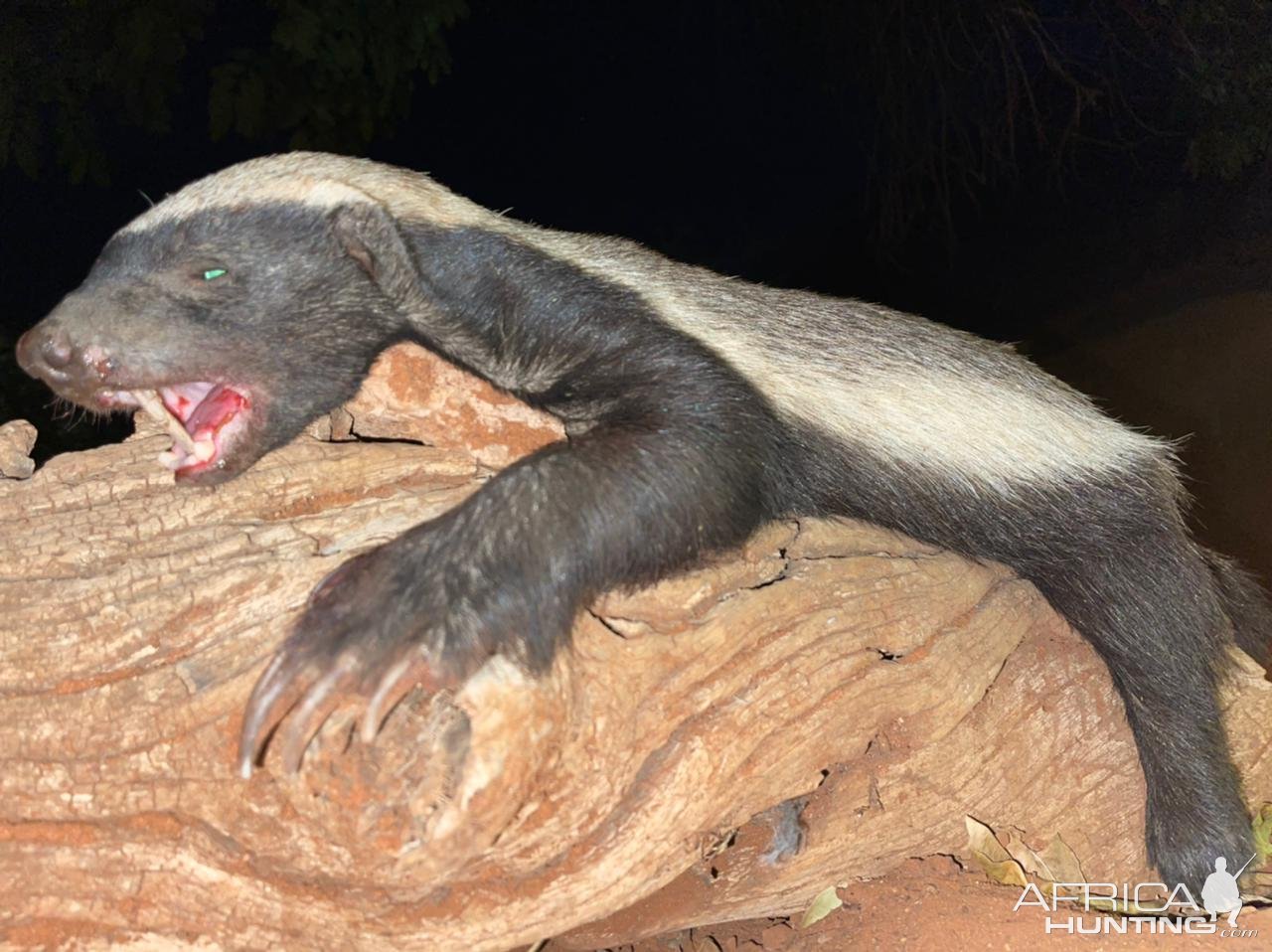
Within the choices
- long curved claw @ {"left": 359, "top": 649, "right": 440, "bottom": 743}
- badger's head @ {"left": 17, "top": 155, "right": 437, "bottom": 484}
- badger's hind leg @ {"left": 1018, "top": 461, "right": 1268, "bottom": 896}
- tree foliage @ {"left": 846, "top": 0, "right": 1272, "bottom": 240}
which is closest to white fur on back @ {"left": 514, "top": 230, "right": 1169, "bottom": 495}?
badger's hind leg @ {"left": 1018, "top": 461, "right": 1268, "bottom": 896}

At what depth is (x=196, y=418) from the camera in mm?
2373

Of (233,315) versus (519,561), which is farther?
(233,315)

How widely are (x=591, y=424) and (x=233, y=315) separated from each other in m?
0.79

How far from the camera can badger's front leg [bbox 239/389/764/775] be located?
180 centimetres

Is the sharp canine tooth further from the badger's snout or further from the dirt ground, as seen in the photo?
the dirt ground

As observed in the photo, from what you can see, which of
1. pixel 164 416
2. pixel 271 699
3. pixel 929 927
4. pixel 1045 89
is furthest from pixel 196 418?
pixel 1045 89

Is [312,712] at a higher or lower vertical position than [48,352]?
lower

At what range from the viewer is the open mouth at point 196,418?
7.39ft

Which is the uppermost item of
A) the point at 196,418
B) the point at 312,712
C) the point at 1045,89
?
the point at 1045,89

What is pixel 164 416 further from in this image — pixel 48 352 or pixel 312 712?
pixel 312 712

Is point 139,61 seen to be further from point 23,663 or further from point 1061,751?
point 1061,751

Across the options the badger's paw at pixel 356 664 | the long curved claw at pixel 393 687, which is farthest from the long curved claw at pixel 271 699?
the long curved claw at pixel 393 687

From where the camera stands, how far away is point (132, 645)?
1898 mm

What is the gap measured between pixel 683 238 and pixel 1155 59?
8.64 ft
